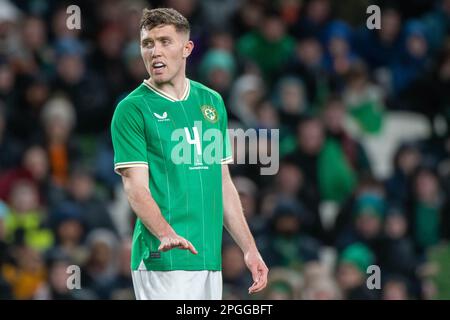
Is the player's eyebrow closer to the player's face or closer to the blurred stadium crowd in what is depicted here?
the player's face

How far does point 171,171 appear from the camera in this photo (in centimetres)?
605

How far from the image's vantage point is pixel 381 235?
1102cm

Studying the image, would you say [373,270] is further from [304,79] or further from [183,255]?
[183,255]

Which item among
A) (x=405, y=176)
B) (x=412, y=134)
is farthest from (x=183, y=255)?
(x=412, y=134)

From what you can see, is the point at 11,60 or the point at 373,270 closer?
the point at 373,270

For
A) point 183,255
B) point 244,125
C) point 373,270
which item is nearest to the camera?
point 183,255

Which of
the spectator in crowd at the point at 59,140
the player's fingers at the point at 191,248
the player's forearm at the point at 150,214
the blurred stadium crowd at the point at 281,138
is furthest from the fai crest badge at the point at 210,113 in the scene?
the spectator in crowd at the point at 59,140

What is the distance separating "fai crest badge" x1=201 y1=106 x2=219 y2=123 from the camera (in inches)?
245

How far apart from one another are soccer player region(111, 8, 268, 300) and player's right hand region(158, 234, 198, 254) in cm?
12

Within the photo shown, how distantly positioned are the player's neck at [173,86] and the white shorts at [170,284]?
86 cm

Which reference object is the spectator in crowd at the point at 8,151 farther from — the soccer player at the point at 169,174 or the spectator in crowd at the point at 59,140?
the soccer player at the point at 169,174
